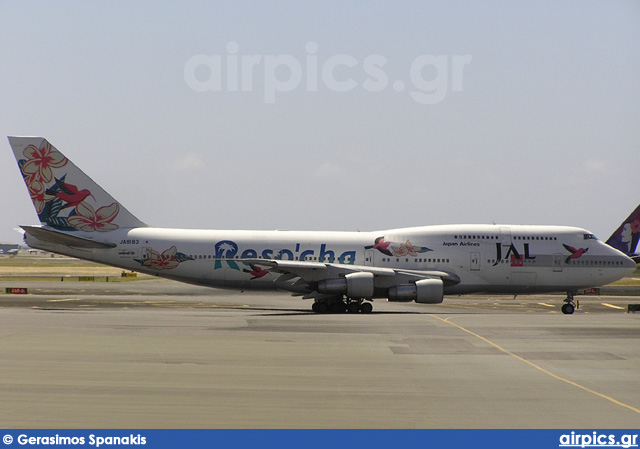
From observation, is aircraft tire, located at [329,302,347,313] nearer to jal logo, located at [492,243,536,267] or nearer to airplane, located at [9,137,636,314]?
airplane, located at [9,137,636,314]

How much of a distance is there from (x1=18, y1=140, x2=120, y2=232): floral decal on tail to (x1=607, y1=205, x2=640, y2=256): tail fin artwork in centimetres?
3435

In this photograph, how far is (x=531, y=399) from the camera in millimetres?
14438

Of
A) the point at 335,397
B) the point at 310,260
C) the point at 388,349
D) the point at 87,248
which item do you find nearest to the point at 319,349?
the point at 388,349

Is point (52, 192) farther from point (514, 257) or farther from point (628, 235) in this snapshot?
point (628, 235)

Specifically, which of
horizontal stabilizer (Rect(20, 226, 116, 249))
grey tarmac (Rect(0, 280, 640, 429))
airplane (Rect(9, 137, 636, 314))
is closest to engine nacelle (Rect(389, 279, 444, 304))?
airplane (Rect(9, 137, 636, 314))

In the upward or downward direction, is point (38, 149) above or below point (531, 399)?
above

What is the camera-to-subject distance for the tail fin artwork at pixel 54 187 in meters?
43.4

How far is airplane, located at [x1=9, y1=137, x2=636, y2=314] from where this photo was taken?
42.6 meters

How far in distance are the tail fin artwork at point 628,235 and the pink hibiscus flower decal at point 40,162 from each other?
118ft

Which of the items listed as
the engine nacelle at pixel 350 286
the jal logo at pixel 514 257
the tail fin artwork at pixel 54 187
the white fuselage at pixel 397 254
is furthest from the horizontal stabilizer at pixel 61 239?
the jal logo at pixel 514 257

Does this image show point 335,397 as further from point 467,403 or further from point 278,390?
point 467,403

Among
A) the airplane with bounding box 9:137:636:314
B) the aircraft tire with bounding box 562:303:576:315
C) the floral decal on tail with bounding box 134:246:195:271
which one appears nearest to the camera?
the aircraft tire with bounding box 562:303:576:315

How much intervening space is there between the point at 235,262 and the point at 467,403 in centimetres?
3015

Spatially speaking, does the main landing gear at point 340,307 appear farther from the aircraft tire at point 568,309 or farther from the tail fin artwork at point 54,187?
the tail fin artwork at point 54,187
